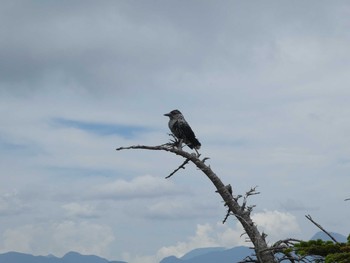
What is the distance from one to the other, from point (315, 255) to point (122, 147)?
6.67 metres

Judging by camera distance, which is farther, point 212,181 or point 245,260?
point 212,181

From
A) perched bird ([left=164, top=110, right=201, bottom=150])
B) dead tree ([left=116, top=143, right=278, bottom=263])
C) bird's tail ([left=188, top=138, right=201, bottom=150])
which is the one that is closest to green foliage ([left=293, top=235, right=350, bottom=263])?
dead tree ([left=116, top=143, right=278, bottom=263])

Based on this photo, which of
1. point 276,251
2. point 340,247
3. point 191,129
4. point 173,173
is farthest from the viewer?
point 191,129

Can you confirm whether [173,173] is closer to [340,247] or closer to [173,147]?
[173,147]

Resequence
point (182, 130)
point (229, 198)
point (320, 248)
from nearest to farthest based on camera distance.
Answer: point (320, 248) < point (229, 198) < point (182, 130)

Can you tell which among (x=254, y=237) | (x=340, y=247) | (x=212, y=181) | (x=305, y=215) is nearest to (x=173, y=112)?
(x=212, y=181)

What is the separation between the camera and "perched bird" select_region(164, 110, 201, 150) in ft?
56.5

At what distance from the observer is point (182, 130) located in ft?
56.7

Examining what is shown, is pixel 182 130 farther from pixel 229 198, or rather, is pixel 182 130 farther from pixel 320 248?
pixel 320 248

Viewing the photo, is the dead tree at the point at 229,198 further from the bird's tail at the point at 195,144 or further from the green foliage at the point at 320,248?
the green foliage at the point at 320,248

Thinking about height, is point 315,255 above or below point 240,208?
below

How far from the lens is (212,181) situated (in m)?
14.7

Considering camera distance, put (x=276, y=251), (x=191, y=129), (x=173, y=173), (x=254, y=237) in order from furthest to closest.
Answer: (x=191, y=129)
(x=173, y=173)
(x=254, y=237)
(x=276, y=251)

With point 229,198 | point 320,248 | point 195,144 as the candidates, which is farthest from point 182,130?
point 320,248
